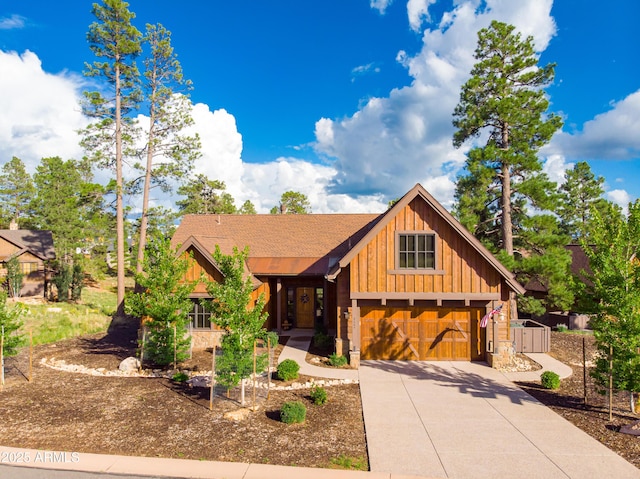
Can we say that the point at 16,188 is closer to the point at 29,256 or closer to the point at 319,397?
the point at 29,256

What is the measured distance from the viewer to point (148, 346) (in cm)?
1518

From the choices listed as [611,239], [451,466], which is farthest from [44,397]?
[611,239]

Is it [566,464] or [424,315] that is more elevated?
[424,315]

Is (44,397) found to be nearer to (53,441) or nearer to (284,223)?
(53,441)

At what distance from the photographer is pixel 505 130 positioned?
22531mm

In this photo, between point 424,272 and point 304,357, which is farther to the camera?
point 304,357

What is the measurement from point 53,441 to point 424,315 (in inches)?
523

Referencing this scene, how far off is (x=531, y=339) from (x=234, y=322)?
1418 centimetres

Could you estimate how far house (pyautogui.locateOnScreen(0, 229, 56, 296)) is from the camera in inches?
1346

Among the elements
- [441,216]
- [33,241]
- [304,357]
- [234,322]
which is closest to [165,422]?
[234,322]

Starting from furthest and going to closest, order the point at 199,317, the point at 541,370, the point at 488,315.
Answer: the point at 199,317
the point at 488,315
the point at 541,370

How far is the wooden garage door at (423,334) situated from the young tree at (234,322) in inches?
255

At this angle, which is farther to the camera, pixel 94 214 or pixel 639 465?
pixel 94 214

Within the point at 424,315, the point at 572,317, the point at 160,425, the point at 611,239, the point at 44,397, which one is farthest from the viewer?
the point at 572,317
